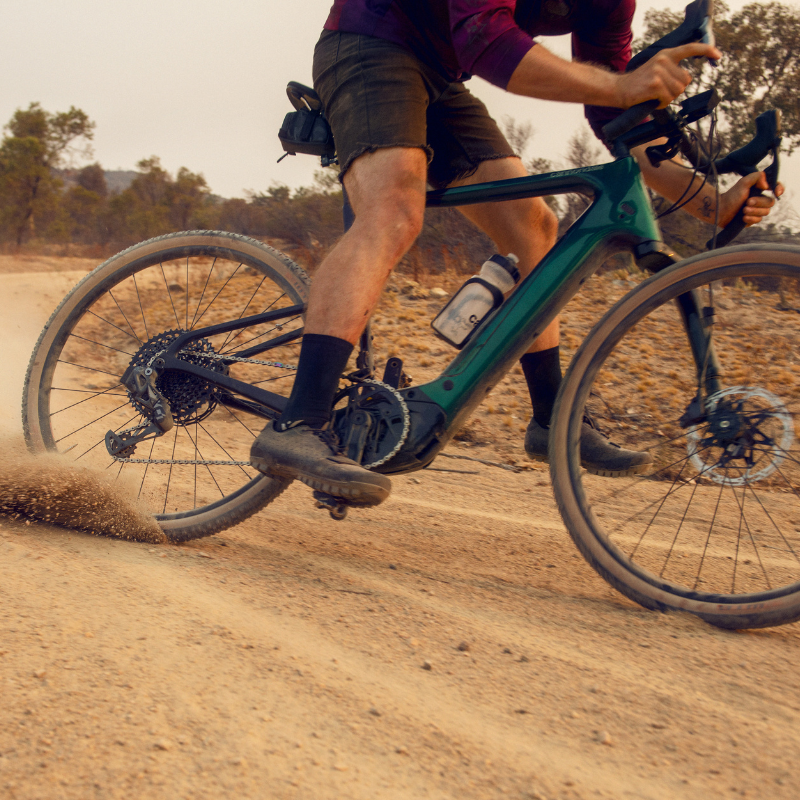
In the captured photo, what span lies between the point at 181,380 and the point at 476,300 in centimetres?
108

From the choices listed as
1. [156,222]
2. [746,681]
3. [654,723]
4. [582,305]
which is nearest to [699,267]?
[746,681]

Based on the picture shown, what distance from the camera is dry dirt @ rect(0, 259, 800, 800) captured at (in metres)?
1.08

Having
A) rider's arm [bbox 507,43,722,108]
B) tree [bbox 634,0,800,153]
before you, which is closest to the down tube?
rider's arm [bbox 507,43,722,108]

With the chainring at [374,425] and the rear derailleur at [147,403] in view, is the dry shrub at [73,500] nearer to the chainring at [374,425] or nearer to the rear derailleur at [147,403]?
the rear derailleur at [147,403]

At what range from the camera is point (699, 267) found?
5.67 ft

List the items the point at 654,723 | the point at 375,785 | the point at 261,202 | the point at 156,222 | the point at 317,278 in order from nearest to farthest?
the point at 375,785, the point at 654,723, the point at 317,278, the point at 261,202, the point at 156,222

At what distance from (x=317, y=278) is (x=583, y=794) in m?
1.40

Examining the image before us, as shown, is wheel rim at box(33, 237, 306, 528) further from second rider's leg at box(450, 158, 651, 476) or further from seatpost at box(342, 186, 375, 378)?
second rider's leg at box(450, 158, 651, 476)

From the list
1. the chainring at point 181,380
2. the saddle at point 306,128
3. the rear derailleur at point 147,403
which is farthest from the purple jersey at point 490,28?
the rear derailleur at point 147,403

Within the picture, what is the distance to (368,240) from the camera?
6.09 feet

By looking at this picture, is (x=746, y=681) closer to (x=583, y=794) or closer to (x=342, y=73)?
(x=583, y=794)

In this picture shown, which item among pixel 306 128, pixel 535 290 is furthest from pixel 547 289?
pixel 306 128

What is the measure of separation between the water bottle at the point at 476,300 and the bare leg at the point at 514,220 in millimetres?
232

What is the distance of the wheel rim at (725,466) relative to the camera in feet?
5.68
